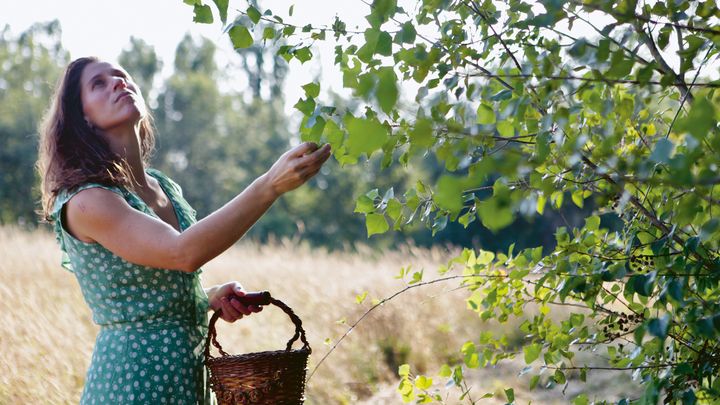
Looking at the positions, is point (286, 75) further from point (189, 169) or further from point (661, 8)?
point (661, 8)

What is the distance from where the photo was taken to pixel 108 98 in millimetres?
2119

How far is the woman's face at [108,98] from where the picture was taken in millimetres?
2102

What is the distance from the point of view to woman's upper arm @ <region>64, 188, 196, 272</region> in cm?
177

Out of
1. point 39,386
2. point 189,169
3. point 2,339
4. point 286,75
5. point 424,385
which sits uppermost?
point 286,75

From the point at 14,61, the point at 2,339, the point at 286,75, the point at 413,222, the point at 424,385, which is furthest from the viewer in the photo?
the point at 286,75

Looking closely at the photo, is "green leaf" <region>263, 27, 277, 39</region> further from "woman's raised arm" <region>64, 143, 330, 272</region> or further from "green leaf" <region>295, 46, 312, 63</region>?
"woman's raised arm" <region>64, 143, 330, 272</region>

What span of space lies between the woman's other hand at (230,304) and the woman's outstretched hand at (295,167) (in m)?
0.50

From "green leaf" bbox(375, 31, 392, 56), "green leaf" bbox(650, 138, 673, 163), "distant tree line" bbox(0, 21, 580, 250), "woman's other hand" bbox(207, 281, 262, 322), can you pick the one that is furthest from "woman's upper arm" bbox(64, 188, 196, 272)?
"distant tree line" bbox(0, 21, 580, 250)

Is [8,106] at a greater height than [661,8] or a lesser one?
greater

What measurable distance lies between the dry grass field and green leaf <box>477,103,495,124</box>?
2.68 meters

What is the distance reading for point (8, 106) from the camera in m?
29.9

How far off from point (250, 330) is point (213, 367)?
420cm

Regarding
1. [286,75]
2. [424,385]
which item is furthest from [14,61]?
[424,385]

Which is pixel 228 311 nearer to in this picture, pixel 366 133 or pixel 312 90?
pixel 312 90
